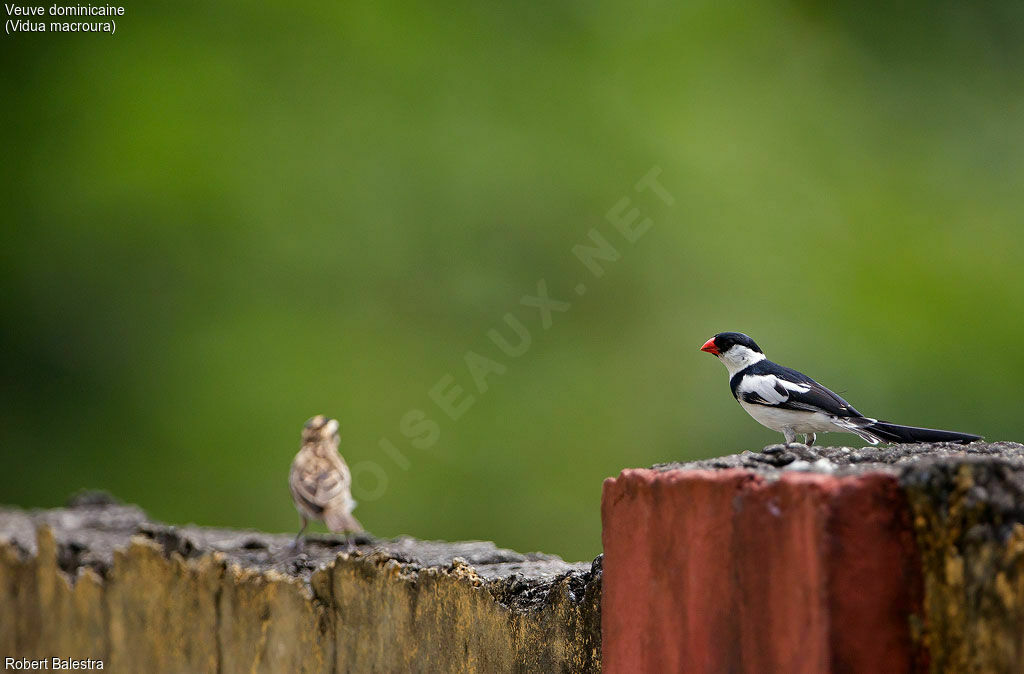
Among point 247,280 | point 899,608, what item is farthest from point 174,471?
point 899,608

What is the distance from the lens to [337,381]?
6977 mm

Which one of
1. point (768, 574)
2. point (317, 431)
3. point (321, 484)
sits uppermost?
point (317, 431)

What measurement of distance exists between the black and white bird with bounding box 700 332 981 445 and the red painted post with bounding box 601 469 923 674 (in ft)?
2.30

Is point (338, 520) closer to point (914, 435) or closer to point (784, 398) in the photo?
point (784, 398)

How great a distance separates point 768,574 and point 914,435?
26.6 inches

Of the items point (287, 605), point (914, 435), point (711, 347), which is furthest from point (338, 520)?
point (914, 435)

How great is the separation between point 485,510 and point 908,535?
602cm

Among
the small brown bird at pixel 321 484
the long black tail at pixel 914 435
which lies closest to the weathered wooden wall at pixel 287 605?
the small brown bird at pixel 321 484

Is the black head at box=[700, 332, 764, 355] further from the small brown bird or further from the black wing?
the small brown bird

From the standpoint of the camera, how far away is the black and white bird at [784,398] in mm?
1882

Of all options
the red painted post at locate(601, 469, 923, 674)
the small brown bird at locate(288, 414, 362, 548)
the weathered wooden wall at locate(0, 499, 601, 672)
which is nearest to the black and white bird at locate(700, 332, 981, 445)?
the weathered wooden wall at locate(0, 499, 601, 672)

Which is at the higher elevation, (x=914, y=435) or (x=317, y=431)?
(x=317, y=431)

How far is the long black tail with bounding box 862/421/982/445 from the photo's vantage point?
1472mm

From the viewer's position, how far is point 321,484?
3420mm
